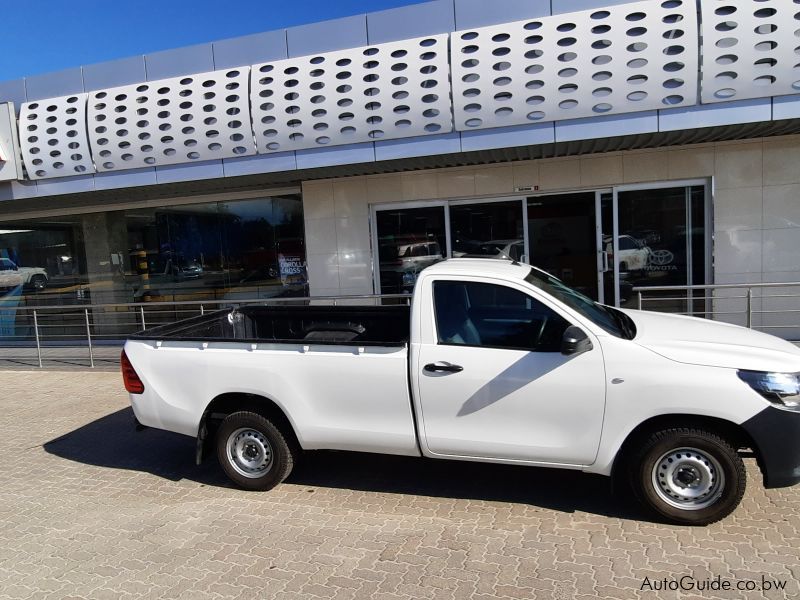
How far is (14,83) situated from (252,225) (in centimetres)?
495

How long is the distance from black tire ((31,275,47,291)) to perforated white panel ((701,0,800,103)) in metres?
13.7

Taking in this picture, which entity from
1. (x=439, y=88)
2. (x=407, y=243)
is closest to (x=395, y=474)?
(x=439, y=88)

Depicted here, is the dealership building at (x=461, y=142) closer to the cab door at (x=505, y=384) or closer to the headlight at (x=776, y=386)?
the cab door at (x=505, y=384)

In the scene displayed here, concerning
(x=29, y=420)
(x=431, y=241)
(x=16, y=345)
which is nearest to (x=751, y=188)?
(x=431, y=241)

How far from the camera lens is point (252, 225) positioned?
11.5m

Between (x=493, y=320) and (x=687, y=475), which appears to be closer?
(x=687, y=475)

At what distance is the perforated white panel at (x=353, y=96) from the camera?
8.23 m

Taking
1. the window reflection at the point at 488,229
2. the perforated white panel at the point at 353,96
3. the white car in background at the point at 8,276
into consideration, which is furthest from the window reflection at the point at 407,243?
the white car in background at the point at 8,276

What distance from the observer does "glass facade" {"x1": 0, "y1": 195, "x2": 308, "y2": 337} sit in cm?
1138

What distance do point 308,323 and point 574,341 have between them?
322 cm

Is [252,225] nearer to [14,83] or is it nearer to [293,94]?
[293,94]

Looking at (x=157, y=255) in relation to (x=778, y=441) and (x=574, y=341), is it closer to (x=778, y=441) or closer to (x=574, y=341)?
(x=574, y=341)

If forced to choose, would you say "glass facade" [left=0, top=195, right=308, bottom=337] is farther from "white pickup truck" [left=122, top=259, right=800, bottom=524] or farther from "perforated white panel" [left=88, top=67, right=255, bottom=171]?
"white pickup truck" [left=122, top=259, right=800, bottom=524]

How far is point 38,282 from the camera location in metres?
13.7
